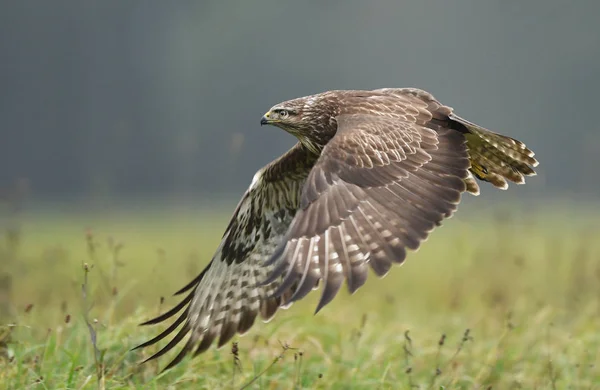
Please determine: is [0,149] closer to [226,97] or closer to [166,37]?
[226,97]

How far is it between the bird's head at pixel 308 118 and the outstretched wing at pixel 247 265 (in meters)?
0.23

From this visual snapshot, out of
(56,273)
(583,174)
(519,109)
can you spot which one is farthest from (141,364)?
(519,109)

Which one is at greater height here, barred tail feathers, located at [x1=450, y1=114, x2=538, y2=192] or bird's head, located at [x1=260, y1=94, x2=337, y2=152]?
bird's head, located at [x1=260, y1=94, x2=337, y2=152]

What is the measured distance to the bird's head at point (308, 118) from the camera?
21.6 ft

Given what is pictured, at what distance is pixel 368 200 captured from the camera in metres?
5.57

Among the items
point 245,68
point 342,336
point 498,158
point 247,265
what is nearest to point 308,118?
point 247,265

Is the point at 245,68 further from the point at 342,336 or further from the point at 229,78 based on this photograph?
the point at 342,336

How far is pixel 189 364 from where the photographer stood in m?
6.05

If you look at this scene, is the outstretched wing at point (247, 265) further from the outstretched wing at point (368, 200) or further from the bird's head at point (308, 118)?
the outstretched wing at point (368, 200)

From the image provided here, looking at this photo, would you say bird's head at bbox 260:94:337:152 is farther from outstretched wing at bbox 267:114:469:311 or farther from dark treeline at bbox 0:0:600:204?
dark treeline at bbox 0:0:600:204

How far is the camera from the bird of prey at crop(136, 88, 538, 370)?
207 inches

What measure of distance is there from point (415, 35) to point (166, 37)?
14338mm

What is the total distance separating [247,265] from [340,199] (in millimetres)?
1428

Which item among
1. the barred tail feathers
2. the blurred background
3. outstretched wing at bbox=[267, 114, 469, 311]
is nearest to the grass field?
outstretched wing at bbox=[267, 114, 469, 311]
